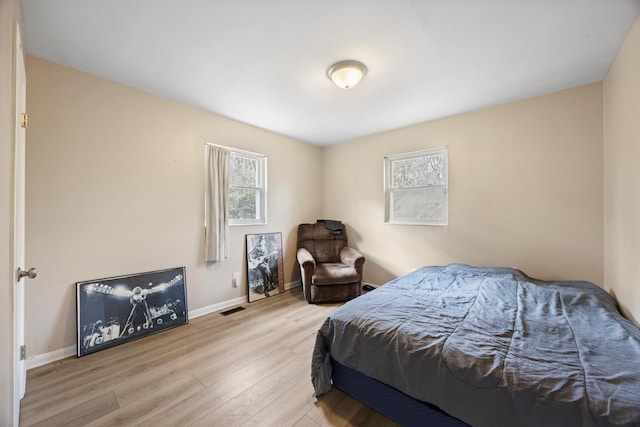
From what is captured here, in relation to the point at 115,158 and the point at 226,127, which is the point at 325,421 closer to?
the point at 115,158

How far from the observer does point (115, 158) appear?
237 cm

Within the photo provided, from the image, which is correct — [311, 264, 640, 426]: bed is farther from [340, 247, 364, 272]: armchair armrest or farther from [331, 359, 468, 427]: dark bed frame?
[340, 247, 364, 272]: armchair armrest

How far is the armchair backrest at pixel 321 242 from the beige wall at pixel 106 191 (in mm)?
1161

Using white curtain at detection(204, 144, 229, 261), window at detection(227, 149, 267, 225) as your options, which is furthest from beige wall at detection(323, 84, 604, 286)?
white curtain at detection(204, 144, 229, 261)

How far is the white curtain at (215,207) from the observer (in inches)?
118

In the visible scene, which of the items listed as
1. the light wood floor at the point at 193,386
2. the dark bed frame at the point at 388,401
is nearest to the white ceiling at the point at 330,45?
the dark bed frame at the point at 388,401

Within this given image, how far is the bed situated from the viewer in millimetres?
994

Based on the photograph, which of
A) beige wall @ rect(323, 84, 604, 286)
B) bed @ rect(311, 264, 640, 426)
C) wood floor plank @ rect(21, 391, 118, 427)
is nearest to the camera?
bed @ rect(311, 264, 640, 426)

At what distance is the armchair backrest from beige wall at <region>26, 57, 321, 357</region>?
3.81ft

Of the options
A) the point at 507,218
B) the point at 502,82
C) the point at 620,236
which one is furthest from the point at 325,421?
the point at 502,82

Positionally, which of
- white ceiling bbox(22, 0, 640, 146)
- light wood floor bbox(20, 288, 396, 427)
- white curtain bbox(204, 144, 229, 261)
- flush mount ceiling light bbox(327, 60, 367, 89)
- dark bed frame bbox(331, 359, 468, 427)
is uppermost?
white ceiling bbox(22, 0, 640, 146)

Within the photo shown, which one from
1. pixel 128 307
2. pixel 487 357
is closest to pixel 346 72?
pixel 487 357

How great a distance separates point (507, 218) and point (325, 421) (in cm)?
281

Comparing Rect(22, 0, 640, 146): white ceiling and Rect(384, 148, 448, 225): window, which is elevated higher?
Rect(22, 0, 640, 146): white ceiling
